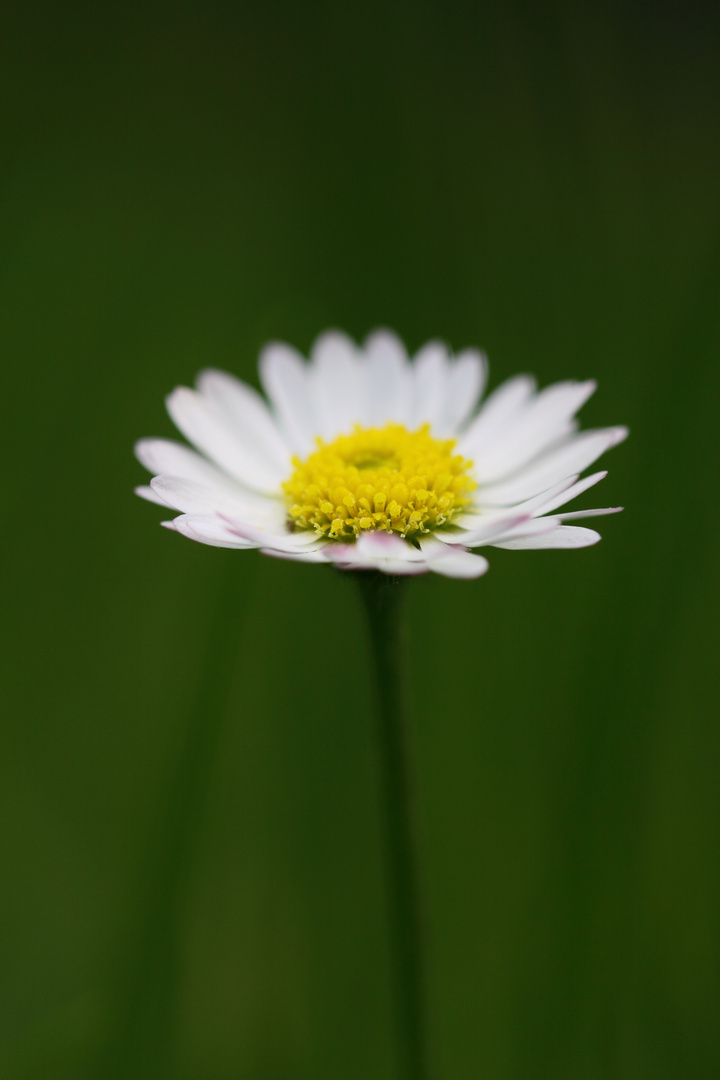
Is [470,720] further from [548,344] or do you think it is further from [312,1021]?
[548,344]

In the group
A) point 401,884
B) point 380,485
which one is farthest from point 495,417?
point 401,884

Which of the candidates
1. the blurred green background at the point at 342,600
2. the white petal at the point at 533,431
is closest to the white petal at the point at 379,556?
the blurred green background at the point at 342,600

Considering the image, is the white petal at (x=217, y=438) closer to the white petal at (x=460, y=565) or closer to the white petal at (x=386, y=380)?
the white petal at (x=386, y=380)

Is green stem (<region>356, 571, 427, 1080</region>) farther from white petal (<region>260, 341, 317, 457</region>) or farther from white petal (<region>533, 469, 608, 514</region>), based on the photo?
white petal (<region>260, 341, 317, 457</region>)

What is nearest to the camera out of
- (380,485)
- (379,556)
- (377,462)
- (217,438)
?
(379,556)

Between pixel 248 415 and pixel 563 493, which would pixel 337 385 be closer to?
pixel 248 415

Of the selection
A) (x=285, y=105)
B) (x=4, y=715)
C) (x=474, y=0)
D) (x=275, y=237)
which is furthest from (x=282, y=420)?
(x=285, y=105)

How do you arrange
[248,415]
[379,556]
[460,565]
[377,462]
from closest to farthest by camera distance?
1. [460,565]
2. [379,556]
3. [377,462]
4. [248,415]
